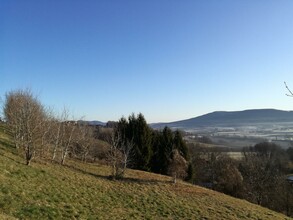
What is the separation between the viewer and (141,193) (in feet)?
84.0

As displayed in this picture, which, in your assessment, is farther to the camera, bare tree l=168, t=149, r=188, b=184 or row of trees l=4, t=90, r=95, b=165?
bare tree l=168, t=149, r=188, b=184

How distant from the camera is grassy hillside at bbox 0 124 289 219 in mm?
14062

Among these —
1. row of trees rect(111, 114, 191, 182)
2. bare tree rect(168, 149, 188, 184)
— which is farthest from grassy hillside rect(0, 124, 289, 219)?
row of trees rect(111, 114, 191, 182)

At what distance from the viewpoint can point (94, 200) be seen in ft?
63.4

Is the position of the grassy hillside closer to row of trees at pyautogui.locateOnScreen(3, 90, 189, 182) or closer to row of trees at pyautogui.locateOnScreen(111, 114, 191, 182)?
row of trees at pyautogui.locateOnScreen(3, 90, 189, 182)

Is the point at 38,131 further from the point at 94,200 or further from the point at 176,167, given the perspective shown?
the point at 176,167

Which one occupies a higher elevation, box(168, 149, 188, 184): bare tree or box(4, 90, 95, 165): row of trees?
box(4, 90, 95, 165): row of trees

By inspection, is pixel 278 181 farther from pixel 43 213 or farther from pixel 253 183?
pixel 43 213

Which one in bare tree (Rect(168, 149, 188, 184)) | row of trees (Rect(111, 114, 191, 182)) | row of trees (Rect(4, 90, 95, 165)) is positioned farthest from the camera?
row of trees (Rect(111, 114, 191, 182))

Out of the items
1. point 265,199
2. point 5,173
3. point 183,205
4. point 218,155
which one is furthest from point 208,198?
point 218,155

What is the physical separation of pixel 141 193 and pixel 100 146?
2532 centimetres

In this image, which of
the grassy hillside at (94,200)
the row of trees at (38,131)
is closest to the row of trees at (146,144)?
the row of trees at (38,131)

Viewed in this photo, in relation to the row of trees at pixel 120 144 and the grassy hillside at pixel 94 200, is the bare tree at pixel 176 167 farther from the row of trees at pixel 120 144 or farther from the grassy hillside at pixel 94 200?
the grassy hillside at pixel 94 200

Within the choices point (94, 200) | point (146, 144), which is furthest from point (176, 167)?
point (94, 200)
